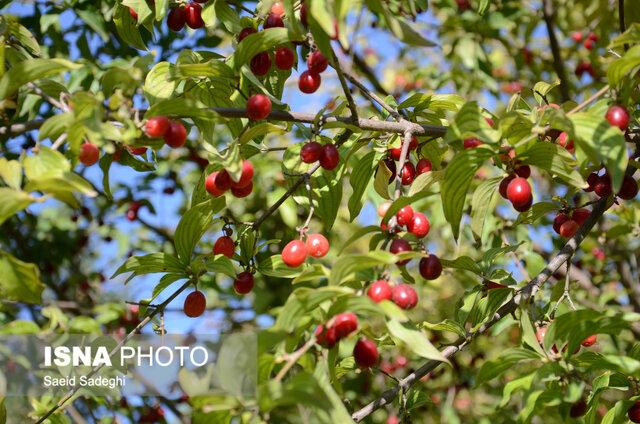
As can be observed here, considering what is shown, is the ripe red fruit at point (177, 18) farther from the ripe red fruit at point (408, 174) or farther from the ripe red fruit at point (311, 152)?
the ripe red fruit at point (408, 174)

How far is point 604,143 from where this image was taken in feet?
4.27

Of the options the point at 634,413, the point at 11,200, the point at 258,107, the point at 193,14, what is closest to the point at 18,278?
the point at 11,200

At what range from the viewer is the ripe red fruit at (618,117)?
140 centimetres

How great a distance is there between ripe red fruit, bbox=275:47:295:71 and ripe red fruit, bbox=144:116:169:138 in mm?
483

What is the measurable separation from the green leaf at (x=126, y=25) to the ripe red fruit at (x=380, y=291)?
1338 mm

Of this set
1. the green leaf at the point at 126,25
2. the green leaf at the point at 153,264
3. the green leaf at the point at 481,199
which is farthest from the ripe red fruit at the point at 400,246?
the green leaf at the point at 126,25

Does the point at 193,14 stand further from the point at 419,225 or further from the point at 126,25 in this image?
the point at 419,225

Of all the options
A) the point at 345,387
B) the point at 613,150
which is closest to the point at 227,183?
the point at 613,150

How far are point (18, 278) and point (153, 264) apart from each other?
0.47m

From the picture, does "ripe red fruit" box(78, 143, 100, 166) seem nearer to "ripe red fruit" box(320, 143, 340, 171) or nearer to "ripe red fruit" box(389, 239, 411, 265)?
"ripe red fruit" box(320, 143, 340, 171)

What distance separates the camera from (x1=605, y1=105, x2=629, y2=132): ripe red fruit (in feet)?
4.58

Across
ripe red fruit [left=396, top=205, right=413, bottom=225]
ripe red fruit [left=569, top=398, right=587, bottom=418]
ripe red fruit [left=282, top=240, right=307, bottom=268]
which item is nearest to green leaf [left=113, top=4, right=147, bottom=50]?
ripe red fruit [left=282, top=240, right=307, bottom=268]

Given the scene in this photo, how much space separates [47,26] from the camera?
2814 millimetres

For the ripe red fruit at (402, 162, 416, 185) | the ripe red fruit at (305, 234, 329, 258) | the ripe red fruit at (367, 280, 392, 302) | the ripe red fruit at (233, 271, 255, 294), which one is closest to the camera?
the ripe red fruit at (367, 280, 392, 302)
